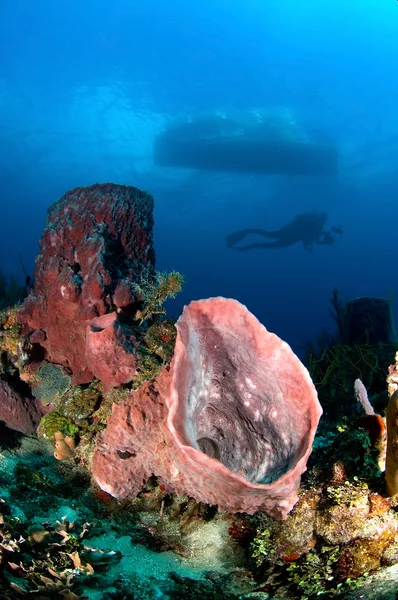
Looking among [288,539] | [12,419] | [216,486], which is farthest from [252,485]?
[12,419]

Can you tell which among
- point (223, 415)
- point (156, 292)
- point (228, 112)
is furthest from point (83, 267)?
point (228, 112)

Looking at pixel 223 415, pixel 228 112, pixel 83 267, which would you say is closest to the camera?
pixel 223 415

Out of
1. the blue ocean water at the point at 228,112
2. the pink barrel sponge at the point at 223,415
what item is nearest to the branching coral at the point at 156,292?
the pink barrel sponge at the point at 223,415

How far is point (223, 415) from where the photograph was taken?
272cm

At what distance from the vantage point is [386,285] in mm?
81250

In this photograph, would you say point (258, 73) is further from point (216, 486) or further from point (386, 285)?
point (216, 486)

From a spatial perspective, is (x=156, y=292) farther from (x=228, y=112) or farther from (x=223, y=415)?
(x=228, y=112)

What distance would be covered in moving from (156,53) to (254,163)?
38.1m

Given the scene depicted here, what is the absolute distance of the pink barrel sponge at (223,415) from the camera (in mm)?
2021

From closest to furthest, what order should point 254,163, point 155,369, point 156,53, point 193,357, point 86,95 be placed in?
point 193,357
point 155,369
point 254,163
point 86,95
point 156,53

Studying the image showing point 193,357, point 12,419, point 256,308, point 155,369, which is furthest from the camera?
point 256,308

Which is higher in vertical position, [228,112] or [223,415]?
→ [228,112]

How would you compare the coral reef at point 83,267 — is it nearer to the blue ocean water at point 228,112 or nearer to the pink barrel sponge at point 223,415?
the pink barrel sponge at point 223,415

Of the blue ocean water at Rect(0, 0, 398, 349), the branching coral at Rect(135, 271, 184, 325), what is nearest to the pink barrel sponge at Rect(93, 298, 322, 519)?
the branching coral at Rect(135, 271, 184, 325)
